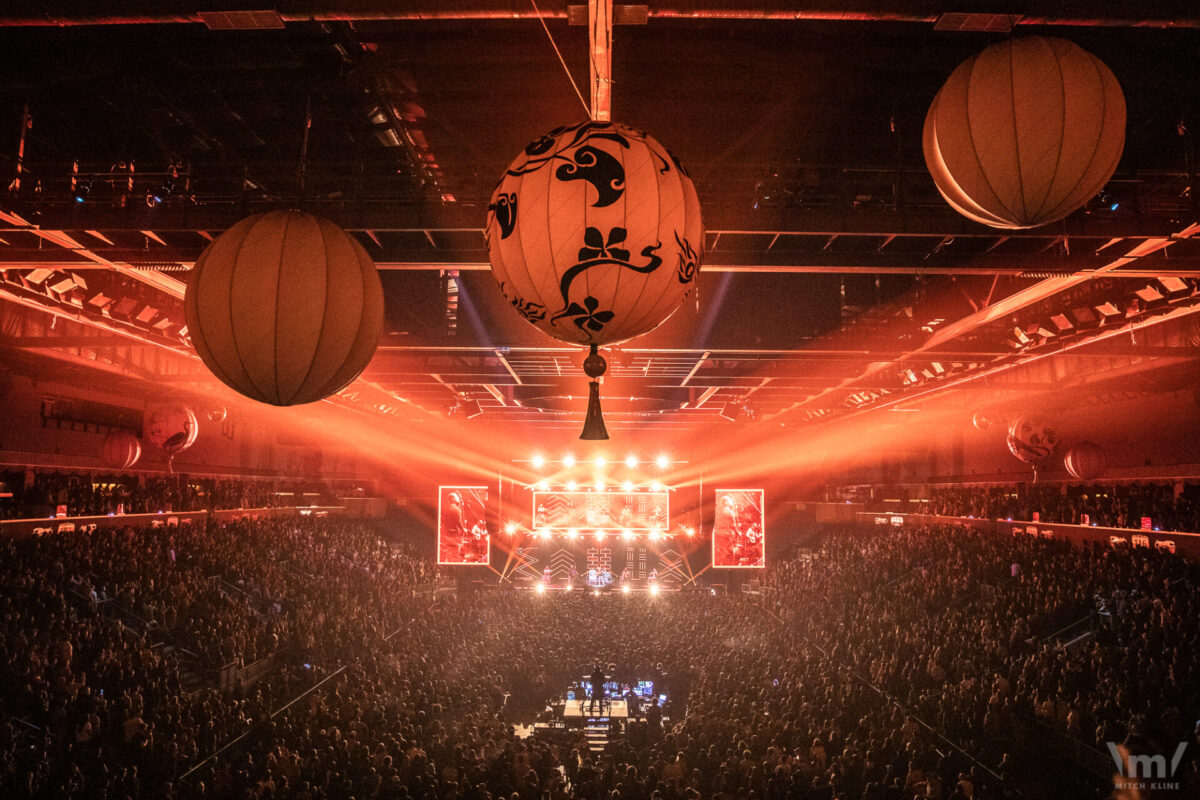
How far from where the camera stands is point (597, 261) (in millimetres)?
2883

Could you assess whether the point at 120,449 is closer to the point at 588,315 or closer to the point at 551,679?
the point at 551,679

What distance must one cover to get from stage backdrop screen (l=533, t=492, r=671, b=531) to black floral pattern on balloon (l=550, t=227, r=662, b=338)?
834 inches

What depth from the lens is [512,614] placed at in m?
22.1

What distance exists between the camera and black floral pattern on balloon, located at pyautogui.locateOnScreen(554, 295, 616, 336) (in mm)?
2984

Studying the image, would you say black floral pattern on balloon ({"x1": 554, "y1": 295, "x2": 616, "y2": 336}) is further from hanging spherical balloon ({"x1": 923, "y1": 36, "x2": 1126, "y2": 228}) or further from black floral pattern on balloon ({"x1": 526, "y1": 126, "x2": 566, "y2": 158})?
hanging spherical balloon ({"x1": 923, "y1": 36, "x2": 1126, "y2": 228})

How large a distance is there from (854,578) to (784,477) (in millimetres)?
8397

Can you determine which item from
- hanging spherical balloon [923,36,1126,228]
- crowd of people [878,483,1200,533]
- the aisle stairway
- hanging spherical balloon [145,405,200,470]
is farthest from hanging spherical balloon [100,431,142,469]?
crowd of people [878,483,1200,533]

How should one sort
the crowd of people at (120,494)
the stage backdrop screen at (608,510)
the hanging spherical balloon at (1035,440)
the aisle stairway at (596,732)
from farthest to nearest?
1. the stage backdrop screen at (608,510)
2. the crowd of people at (120,494)
3. the aisle stairway at (596,732)
4. the hanging spherical balloon at (1035,440)

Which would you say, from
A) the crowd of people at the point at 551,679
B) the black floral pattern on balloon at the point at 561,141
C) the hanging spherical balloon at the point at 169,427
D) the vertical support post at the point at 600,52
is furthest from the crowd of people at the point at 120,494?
the black floral pattern on balloon at the point at 561,141

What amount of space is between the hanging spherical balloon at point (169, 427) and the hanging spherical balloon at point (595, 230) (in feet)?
38.7

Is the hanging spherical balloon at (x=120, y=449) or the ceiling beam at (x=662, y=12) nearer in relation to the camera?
the ceiling beam at (x=662, y=12)

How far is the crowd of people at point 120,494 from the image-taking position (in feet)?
46.5

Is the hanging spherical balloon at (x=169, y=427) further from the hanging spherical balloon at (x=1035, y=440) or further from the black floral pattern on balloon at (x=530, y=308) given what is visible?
the hanging spherical balloon at (x=1035, y=440)

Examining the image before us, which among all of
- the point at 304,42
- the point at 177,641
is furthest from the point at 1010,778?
the point at 177,641
